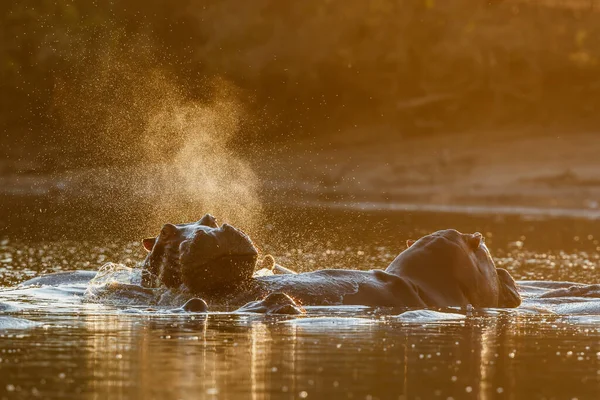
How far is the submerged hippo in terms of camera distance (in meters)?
10.2

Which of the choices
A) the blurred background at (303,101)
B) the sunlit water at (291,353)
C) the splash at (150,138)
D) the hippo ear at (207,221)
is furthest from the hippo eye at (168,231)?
the blurred background at (303,101)

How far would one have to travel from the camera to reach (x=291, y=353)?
25.9 feet

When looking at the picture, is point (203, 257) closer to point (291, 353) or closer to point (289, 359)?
point (291, 353)

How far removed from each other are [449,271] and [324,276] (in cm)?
108

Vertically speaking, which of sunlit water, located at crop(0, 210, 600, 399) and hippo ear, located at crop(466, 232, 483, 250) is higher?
hippo ear, located at crop(466, 232, 483, 250)

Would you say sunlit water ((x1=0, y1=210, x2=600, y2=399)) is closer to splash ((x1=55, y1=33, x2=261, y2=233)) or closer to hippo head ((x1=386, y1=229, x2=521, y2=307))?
hippo head ((x1=386, y1=229, x2=521, y2=307))

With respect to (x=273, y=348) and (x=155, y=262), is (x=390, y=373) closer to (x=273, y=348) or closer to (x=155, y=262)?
(x=273, y=348)

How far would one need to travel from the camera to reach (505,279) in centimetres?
1201

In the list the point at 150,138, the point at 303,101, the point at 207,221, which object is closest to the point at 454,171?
the point at 150,138

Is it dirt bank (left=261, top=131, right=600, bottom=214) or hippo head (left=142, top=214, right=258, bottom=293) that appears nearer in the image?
hippo head (left=142, top=214, right=258, bottom=293)

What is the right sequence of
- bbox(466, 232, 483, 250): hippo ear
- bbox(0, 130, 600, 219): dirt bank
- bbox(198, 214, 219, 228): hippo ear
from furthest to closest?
bbox(0, 130, 600, 219): dirt bank, bbox(466, 232, 483, 250): hippo ear, bbox(198, 214, 219, 228): hippo ear

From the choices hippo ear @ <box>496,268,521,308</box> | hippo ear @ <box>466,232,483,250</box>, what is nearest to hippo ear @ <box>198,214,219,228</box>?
hippo ear @ <box>466,232,483,250</box>

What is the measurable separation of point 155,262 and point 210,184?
21.8 metres

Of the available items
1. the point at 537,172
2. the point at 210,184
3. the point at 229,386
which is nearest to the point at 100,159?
the point at 210,184
